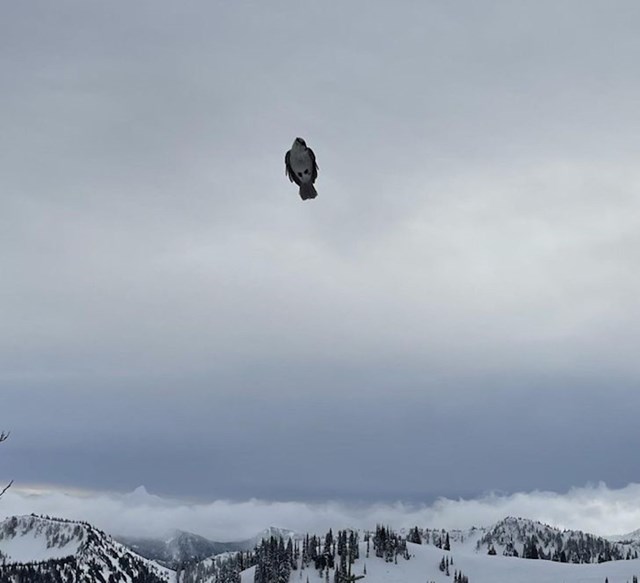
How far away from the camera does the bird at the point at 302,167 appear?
12047 millimetres

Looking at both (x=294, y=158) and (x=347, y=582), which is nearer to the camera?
(x=294, y=158)

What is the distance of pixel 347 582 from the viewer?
27531 mm

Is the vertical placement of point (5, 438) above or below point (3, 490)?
above

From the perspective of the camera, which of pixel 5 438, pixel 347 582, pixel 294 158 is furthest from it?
pixel 347 582

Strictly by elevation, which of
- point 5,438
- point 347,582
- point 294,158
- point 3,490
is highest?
point 294,158

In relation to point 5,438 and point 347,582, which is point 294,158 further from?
point 347,582

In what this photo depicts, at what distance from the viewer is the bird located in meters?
12.0

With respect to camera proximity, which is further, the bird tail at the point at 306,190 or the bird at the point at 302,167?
the bird tail at the point at 306,190

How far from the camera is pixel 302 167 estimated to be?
12273mm

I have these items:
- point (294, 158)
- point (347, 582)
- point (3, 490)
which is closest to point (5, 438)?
point (3, 490)

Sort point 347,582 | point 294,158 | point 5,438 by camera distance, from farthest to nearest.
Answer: point 347,582
point 5,438
point 294,158

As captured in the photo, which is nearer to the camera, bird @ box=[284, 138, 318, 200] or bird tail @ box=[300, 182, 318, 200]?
bird @ box=[284, 138, 318, 200]

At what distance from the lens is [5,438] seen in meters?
13.4

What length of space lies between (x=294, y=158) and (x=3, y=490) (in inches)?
327
